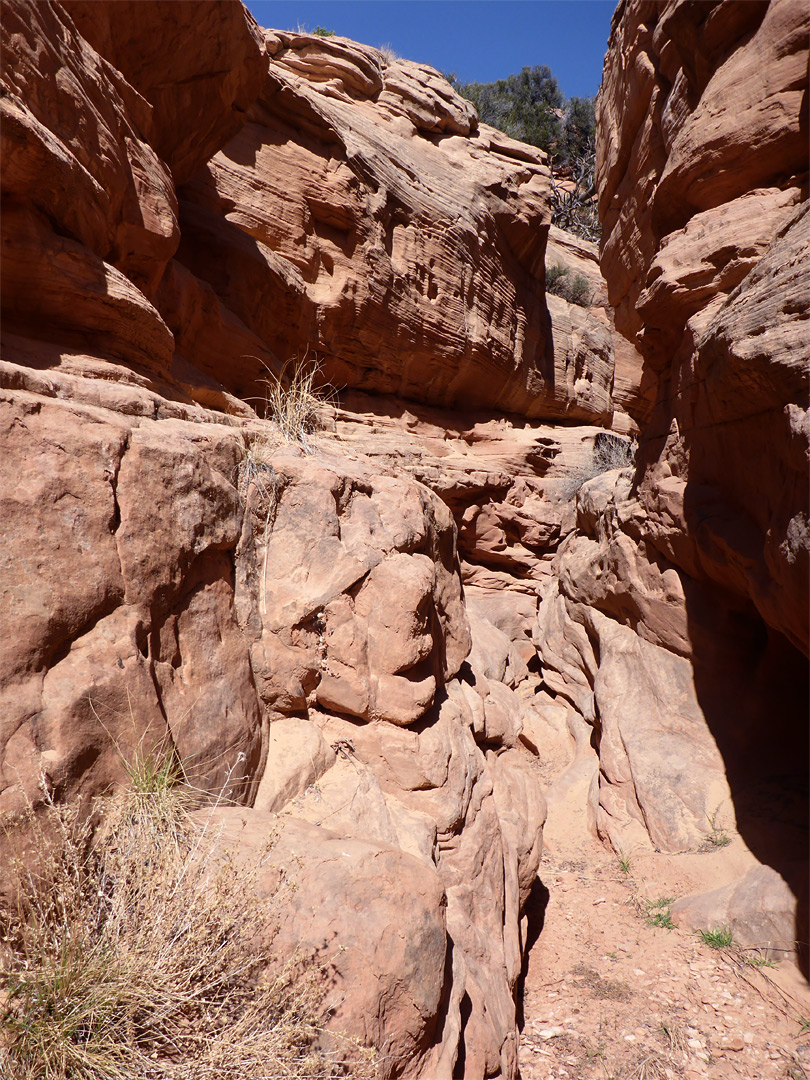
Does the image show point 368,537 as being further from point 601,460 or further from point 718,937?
point 601,460

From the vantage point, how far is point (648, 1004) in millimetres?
3590

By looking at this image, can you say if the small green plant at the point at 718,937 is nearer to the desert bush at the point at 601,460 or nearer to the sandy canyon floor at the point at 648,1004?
the sandy canyon floor at the point at 648,1004

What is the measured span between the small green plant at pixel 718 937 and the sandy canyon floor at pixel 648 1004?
41 millimetres

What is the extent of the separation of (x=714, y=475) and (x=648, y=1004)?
3897mm

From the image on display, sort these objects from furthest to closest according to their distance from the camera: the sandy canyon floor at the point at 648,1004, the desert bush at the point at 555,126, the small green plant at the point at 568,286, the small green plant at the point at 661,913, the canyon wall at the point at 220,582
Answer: the desert bush at the point at 555,126 < the small green plant at the point at 568,286 < the small green plant at the point at 661,913 < the sandy canyon floor at the point at 648,1004 < the canyon wall at the point at 220,582

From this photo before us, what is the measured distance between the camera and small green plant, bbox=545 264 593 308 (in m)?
16.8

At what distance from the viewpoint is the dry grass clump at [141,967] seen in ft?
5.46

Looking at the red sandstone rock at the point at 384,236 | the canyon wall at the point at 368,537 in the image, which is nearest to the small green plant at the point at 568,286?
the red sandstone rock at the point at 384,236

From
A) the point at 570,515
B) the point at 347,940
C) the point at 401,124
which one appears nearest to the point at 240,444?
the point at 347,940

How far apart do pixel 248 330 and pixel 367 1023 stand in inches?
290

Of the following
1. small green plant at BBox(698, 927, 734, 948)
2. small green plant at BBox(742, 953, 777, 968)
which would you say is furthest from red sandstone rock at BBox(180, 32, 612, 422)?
small green plant at BBox(742, 953, 777, 968)

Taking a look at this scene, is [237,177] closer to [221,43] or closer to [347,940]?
[221,43]

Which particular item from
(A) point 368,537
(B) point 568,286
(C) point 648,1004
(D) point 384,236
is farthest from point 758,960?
(B) point 568,286

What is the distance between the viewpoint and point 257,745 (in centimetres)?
298
